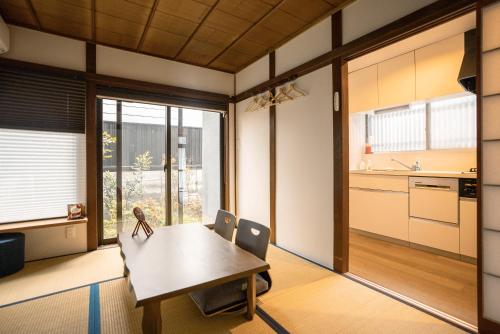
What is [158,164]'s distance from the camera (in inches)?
148

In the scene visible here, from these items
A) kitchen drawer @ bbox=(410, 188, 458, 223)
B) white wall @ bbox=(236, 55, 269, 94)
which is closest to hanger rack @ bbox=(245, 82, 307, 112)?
white wall @ bbox=(236, 55, 269, 94)

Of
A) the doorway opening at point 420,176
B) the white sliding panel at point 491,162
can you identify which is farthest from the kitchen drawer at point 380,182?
the white sliding panel at point 491,162

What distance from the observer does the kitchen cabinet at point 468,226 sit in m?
2.64

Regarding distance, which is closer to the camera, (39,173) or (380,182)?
(39,173)

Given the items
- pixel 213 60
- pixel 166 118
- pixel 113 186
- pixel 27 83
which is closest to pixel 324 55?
pixel 213 60

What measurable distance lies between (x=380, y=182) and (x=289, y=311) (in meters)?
2.42

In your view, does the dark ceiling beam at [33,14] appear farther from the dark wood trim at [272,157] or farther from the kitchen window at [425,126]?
the kitchen window at [425,126]

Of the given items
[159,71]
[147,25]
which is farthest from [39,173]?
[147,25]

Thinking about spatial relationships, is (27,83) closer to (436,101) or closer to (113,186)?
(113,186)

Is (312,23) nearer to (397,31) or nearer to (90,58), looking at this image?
(397,31)

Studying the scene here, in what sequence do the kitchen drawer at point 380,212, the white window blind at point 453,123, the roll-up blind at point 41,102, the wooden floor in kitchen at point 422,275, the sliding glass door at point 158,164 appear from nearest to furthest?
the wooden floor in kitchen at point 422,275 < the roll-up blind at point 41,102 < the white window blind at point 453,123 < the kitchen drawer at point 380,212 < the sliding glass door at point 158,164

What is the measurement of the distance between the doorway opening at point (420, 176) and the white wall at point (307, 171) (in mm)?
539

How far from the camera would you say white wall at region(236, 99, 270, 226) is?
3590 millimetres

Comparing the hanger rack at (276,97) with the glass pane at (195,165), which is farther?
the glass pane at (195,165)
